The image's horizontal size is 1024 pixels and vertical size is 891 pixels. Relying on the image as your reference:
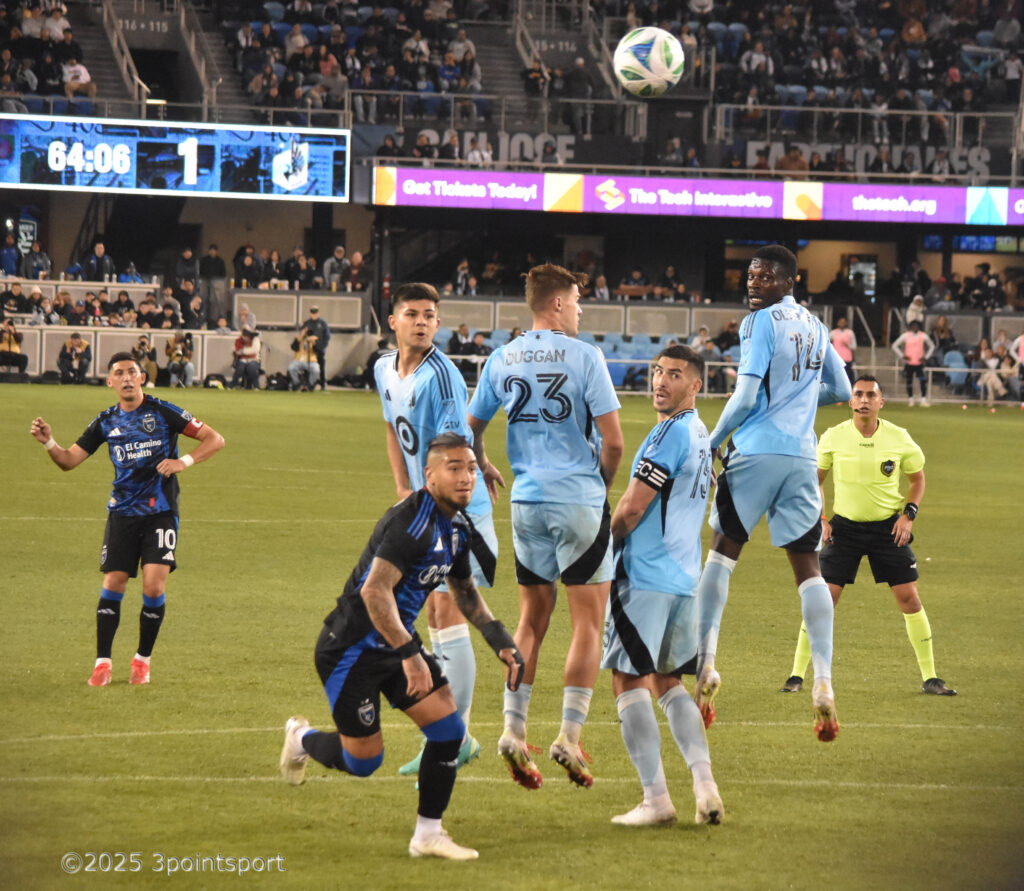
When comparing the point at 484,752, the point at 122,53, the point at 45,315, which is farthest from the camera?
the point at 122,53

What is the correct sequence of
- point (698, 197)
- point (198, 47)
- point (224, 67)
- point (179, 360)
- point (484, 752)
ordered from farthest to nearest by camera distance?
point (198, 47) < point (224, 67) < point (698, 197) < point (179, 360) < point (484, 752)

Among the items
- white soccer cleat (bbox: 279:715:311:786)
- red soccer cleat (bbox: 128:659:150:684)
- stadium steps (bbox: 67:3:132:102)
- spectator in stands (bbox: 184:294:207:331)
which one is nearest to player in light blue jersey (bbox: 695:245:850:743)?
white soccer cleat (bbox: 279:715:311:786)

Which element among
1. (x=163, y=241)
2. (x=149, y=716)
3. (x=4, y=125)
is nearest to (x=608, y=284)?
(x=163, y=241)

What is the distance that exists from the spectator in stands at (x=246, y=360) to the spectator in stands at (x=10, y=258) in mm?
6438

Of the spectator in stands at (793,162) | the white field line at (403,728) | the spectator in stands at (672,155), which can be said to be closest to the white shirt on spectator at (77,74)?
the spectator in stands at (672,155)

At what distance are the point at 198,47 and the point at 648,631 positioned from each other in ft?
122

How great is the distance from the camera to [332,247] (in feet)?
132

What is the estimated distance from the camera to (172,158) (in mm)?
34750

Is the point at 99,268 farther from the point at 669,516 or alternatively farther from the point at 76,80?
the point at 669,516

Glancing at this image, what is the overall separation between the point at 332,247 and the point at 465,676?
34.2 meters

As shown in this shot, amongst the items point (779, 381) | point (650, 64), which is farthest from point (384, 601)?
point (650, 64)

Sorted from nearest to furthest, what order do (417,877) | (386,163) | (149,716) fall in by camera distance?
(417,877)
(149,716)
(386,163)

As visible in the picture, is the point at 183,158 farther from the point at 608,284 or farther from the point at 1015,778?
the point at 1015,778

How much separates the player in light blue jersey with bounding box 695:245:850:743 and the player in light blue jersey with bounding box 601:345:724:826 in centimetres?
130
